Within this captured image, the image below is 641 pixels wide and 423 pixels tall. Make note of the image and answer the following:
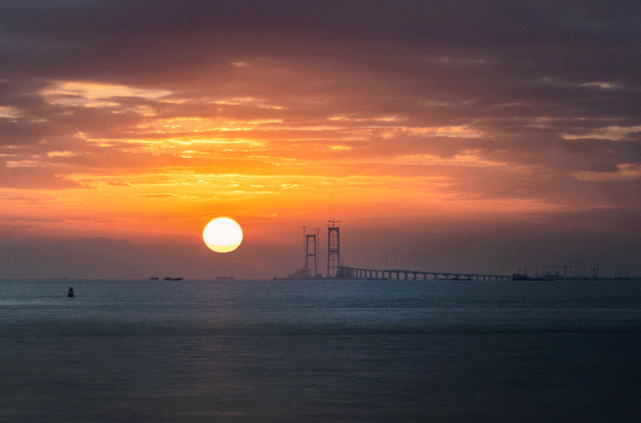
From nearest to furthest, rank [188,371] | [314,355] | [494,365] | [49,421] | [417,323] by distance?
[49,421] < [188,371] < [494,365] < [314,355] < [417,323]

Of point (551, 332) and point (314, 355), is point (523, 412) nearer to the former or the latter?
point (314, 355)

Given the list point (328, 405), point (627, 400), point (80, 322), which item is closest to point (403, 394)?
point (328, 405)

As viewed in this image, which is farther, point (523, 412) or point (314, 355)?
point (314, 355)

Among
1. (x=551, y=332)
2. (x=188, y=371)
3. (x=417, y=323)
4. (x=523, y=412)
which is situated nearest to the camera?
(x=523, y=412)

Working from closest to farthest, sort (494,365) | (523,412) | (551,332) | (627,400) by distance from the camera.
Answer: (523,412), (627,400), (494,365), (551,332)

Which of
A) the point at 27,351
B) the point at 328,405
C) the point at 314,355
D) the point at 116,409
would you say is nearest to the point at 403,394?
the point at 328,405

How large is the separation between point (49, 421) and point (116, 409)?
2489 millimetres

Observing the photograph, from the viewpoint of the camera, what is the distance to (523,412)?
2434 centimetres

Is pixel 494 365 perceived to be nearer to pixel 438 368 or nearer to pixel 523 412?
pixel 438 368

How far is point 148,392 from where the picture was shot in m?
28.1

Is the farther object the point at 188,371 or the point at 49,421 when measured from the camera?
the point at 188,371

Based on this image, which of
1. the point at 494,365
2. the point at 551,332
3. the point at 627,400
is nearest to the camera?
the point at 627,400

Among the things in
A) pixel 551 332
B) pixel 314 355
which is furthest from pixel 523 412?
pixel 551 332

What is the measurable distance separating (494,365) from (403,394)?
1089cm
